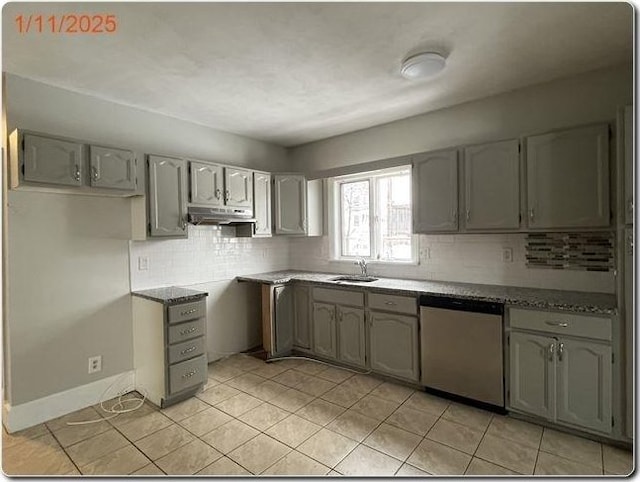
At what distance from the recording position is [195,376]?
116 inches

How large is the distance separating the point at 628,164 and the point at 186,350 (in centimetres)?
335

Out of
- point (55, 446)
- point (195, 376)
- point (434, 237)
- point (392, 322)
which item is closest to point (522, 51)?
point (434, 237)

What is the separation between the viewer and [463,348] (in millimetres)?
2684

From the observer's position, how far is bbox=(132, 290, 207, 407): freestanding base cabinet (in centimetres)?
281

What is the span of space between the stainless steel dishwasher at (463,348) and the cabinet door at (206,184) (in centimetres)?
220

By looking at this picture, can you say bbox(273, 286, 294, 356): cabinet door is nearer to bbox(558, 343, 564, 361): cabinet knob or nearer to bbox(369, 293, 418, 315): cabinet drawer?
bbox(369, 293, 418, 315): cabinet drawer

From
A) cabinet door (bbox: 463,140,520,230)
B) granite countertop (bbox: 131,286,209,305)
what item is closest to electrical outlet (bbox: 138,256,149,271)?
granite countertop (bbox: 131,286,209,305)

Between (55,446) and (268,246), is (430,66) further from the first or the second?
(55,446)

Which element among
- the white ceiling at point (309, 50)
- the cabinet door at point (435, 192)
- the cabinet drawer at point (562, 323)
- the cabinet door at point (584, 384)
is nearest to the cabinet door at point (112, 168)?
the white ceiling at point (309, 50)

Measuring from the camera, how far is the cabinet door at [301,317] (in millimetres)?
3768

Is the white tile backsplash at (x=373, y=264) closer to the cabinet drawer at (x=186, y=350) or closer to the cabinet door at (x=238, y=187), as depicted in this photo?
the cabinet door at (x=238, y=187)

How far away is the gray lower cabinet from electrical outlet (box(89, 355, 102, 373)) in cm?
326

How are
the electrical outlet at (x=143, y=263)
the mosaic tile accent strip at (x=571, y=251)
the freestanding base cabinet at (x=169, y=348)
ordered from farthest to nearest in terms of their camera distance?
the electrical outlet at (x=143, y=263) → the freestanding base cabinet at (x=169, y=348) → the mosaic tile accent strip at (x=571, y=251)

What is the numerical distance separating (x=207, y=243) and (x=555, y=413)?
3354 mm
